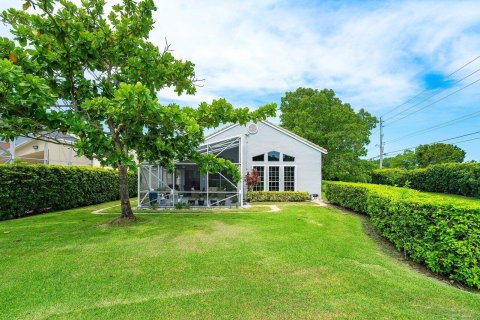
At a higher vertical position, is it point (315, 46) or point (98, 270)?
point (315, 46)

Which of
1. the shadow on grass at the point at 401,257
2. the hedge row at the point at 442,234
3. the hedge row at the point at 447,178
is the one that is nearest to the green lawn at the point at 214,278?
the shadow on grass at the point at 401,257

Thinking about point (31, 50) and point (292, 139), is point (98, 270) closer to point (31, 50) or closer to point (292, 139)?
point (31, 50)

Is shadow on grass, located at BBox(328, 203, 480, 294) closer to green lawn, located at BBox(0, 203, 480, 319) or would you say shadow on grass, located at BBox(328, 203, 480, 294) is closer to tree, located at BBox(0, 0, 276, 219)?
green lawn, located at BBox(0, 203, 480, 319)

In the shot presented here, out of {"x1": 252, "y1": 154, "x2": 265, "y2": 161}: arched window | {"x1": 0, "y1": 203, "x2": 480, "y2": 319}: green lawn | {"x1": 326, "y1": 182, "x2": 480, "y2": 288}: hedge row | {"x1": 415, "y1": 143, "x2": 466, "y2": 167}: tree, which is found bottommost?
{"x1": 0, "y1": 203, "x2": 480, "y2": 319}: green lawn

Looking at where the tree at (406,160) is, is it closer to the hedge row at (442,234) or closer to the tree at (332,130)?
the tree at (332,130)

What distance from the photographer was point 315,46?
1295cm

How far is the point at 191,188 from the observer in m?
14.2

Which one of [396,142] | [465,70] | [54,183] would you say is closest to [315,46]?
[54,183]

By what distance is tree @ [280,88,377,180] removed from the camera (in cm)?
2305

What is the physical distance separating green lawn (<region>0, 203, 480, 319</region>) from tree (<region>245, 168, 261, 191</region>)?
8800mm

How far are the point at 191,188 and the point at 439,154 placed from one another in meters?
40.0

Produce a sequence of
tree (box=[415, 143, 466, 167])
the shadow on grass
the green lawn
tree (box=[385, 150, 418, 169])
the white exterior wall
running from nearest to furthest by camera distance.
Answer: the green lawn
the shadow on grass
the white exterior wall
tree (box=[415, 143, 466, 167])
tree (box=[385, 150, 418, 169])

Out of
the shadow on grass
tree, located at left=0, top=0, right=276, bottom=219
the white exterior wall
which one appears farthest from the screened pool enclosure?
the shadow on grass

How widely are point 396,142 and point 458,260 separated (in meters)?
44.3
